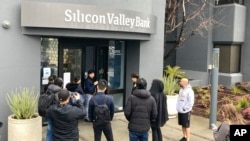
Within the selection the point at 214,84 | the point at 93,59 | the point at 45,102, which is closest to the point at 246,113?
the point at 214,84

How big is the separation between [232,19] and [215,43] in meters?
1.72

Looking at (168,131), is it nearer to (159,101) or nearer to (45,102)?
(159,101)

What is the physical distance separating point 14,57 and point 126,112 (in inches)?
148

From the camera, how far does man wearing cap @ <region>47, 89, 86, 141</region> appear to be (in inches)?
205

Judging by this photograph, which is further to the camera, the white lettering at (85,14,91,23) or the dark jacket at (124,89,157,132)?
the white lettering at (85,14,91,23)

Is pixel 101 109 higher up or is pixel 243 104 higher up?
pixel 101 109

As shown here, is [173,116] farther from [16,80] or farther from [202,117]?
[16,80]

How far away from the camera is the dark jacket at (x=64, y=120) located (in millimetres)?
5191

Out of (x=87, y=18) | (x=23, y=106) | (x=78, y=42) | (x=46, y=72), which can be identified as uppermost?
(x=87, y=18)

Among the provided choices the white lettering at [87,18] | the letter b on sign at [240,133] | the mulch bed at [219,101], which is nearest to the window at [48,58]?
the white lettering at [87,18]

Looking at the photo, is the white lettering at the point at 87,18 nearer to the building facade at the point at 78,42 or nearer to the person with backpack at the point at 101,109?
the building facade at the point at 78,42

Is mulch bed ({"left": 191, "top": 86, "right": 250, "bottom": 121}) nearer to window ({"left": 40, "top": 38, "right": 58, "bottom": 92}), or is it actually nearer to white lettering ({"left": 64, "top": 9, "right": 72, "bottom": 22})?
window ({"left": 40, "top": 38, "right": 58, "bottom": 92})

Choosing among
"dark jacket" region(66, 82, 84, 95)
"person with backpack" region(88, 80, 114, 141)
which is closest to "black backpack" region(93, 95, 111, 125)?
"person with backpack" region(88, 80, 114, 141)

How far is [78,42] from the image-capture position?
33.6ft
